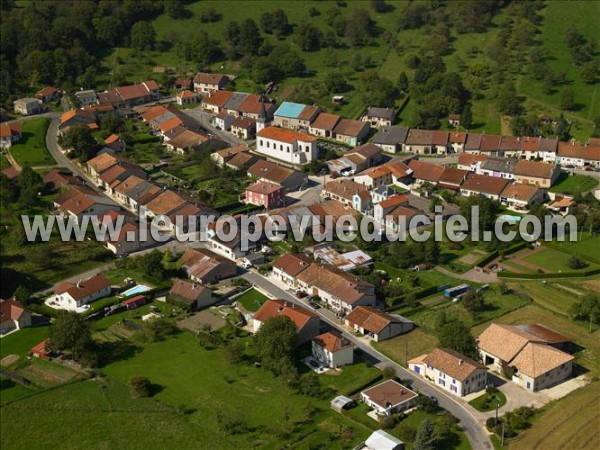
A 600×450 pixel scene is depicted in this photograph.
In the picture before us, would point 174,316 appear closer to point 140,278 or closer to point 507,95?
point 140,278

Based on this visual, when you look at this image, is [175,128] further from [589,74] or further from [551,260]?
[589,74]

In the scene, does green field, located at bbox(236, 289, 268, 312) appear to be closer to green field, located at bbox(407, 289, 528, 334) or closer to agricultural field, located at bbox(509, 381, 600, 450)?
green field, located at bbox(407, 289, 528, 334)

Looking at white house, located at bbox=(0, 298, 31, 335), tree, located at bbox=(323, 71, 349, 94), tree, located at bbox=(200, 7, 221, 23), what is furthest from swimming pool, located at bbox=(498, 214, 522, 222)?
tree, located at bbox=(200, 7, 221, 23)

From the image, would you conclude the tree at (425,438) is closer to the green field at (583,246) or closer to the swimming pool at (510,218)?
the green field at (583,246)

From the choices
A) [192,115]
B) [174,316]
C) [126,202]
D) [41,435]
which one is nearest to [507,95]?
[192,115]

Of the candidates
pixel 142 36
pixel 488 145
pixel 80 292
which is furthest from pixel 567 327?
pixel 142 36
